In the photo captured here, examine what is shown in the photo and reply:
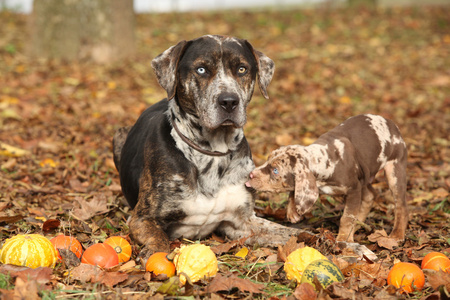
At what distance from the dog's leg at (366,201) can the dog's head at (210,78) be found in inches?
64.3

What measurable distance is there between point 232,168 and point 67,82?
6.82 m

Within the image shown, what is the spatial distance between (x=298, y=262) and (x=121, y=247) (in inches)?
53.9

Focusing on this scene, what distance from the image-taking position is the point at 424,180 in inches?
256

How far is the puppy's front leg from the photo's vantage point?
4215mm

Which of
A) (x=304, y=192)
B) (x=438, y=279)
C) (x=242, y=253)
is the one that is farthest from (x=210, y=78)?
(x=438, y=279)

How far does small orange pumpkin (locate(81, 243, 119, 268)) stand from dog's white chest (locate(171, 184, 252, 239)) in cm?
84

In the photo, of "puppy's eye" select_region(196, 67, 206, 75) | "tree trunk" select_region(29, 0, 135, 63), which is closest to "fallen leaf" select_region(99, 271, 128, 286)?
"puppy's eye" select_region(196, 67, 206, 75)

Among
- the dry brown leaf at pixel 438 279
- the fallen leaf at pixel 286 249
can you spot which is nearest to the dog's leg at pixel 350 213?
the fallen leaf at pixel 286 249

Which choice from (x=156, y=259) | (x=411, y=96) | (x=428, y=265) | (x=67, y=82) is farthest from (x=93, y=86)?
(x=428, y=265)

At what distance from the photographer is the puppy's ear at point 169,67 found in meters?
4.58

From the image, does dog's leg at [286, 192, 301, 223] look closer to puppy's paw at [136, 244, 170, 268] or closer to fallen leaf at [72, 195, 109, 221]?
puppy's paw at [136, 244, 170, 268]

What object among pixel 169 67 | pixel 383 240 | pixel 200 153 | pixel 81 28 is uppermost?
pixel 81 28

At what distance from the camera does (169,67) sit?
182 inches

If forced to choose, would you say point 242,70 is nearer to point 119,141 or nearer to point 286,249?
point 286,249
